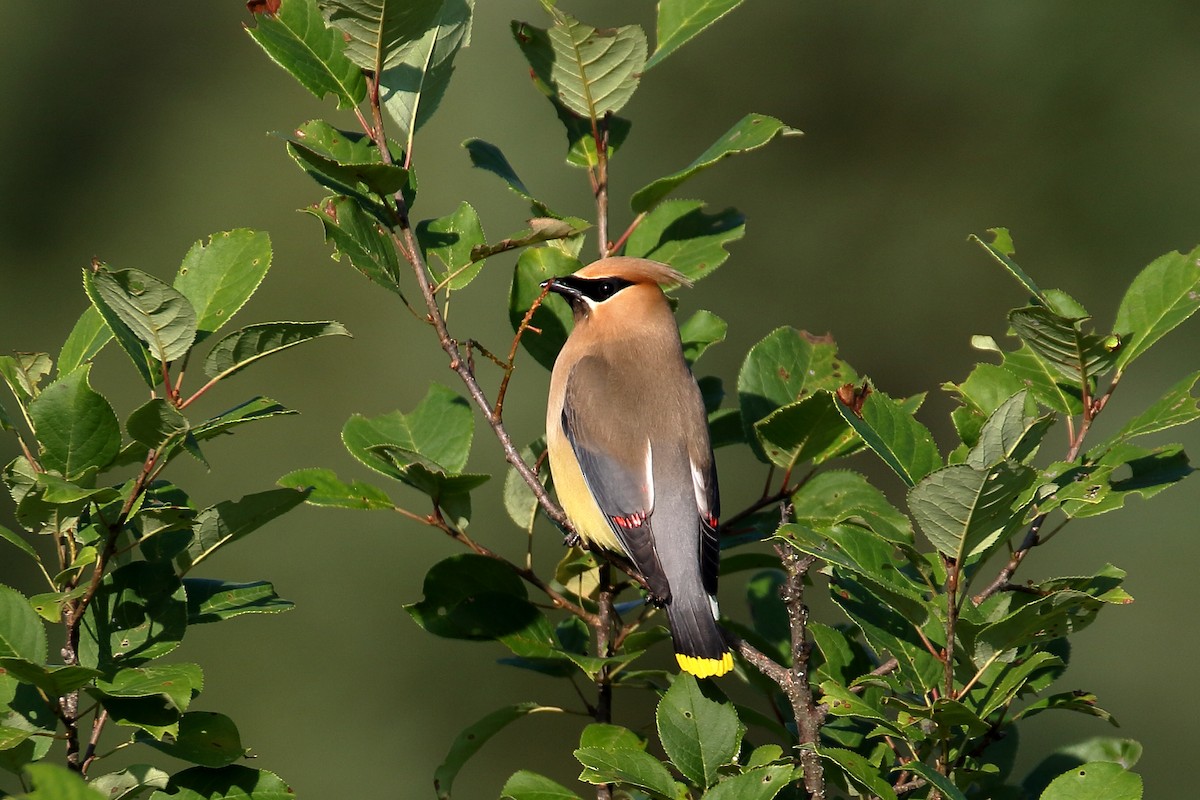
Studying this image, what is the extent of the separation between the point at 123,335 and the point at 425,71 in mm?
823

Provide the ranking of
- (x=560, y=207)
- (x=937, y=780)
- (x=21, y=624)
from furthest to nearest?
(x=560, y=207)
(x=21, y=624)
(x=937, y=780)

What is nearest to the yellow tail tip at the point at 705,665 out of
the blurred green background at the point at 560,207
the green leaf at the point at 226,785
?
the green leaf at the point at 226,785

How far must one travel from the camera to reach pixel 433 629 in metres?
2.72

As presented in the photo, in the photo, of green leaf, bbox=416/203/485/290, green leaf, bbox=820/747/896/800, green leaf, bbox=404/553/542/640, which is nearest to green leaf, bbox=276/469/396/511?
green leaf, bbox=404/553/542/640

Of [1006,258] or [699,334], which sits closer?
[1006,258]

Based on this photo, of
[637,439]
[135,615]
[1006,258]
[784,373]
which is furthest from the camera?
[637,439]

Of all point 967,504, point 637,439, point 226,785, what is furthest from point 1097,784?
point 637,439

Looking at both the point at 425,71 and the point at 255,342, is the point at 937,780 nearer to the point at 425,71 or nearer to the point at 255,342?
the point at 255,342

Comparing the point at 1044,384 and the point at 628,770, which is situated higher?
the point at 1044,384

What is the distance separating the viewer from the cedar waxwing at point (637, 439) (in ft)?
10.6

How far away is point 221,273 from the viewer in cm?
232

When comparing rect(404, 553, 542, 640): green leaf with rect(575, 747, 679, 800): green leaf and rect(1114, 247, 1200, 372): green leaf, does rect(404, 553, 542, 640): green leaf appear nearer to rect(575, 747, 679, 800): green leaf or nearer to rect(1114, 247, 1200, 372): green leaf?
rect(575, 747, 679, 800): green leaf

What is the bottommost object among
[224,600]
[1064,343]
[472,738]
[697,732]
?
[472,738]

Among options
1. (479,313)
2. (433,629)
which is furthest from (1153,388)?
(433,629)
